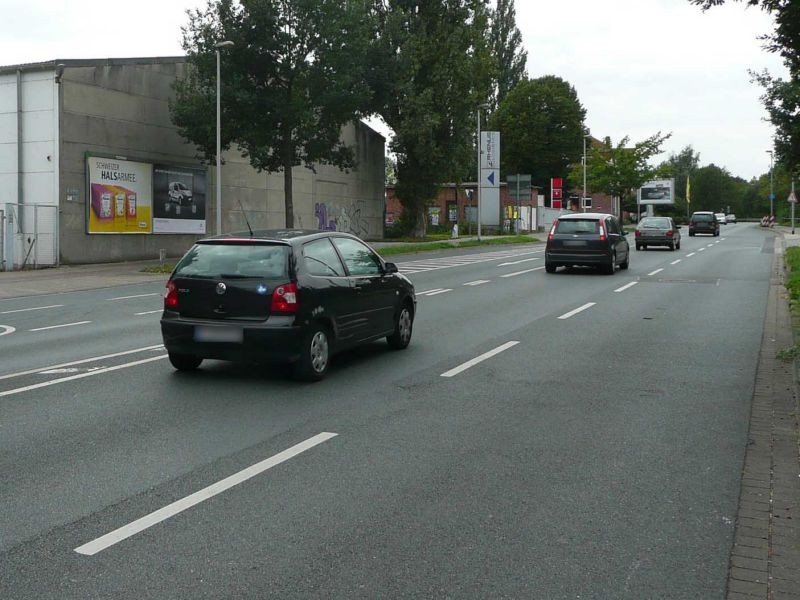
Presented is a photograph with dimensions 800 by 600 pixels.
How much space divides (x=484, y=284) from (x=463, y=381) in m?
12.9

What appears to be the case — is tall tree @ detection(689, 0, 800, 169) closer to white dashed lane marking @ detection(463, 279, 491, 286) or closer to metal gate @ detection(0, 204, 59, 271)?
white dashed lane marking @ detection(463, 279, 491, 286)

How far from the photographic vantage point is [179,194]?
34.3 m

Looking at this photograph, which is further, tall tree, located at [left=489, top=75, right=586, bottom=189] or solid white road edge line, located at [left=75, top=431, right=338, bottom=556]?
tall tree, located at [left=489, top=75, right=586, bottom=189]

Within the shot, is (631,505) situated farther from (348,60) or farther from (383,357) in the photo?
(348,60)

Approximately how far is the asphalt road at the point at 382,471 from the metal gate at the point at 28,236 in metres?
17.3

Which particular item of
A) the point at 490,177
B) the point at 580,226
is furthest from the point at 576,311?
the point at 490,177

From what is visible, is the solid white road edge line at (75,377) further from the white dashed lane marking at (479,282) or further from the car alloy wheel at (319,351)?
the white dashed lane marking at (479,282)

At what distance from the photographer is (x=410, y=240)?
166 ft

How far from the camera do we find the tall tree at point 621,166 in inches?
3145

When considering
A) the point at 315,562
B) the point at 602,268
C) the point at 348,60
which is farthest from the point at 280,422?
the point at 348,60

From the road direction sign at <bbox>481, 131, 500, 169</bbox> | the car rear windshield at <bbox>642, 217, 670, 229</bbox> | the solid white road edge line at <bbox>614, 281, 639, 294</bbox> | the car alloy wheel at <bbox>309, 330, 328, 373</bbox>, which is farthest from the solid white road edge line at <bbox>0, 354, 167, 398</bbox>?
the road direction sign at <bbox>481, 131, 500, 169</bbox>

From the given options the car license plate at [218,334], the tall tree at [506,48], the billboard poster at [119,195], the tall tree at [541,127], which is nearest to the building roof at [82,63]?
the billboard poster at [119,195]

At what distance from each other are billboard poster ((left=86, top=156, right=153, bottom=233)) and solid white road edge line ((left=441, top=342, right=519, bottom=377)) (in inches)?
868

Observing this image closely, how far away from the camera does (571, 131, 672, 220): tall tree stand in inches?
3145
